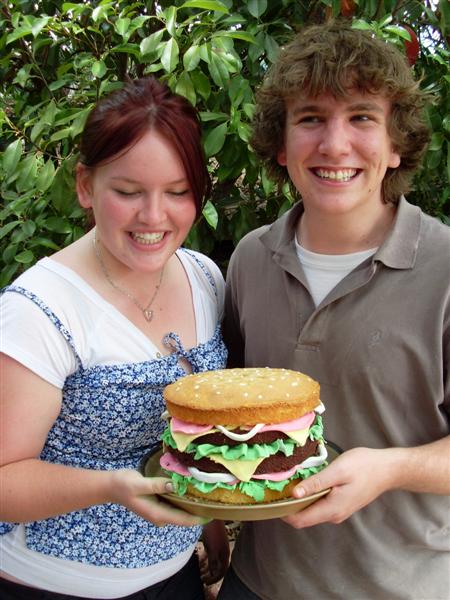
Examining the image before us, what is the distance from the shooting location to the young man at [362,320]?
201 centimetres

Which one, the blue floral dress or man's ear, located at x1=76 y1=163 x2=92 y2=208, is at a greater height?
man's ear, located at x1=76 y1=163 x2=92 y2=208

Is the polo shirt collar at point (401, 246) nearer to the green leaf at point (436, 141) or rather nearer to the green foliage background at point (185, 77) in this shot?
the green foliage background at point (185, 77)

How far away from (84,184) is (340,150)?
807mm

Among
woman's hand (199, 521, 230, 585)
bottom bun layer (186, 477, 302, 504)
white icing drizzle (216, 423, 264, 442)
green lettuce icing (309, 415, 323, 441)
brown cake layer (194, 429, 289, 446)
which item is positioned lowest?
woman's hand (199, 521, 230, 585)

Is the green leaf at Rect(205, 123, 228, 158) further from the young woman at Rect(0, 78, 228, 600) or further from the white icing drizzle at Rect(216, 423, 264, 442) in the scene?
the white icing drizzle at Rect(216, 423, 264, 442)

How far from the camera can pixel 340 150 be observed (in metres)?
2.05

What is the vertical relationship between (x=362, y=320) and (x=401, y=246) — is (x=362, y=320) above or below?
below

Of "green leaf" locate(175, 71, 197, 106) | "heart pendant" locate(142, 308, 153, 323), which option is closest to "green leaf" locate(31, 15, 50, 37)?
"green leaf" locate(175, 71, 197, 106)

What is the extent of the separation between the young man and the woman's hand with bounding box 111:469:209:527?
1.59ft

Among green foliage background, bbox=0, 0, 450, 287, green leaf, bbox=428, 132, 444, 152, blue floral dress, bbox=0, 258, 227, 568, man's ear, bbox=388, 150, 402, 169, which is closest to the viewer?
blue floral dress, bbox=0, 258, 227, 568

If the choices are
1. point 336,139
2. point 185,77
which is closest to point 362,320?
point 336,139

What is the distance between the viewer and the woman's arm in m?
1.87

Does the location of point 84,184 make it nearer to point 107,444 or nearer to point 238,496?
point 107,444

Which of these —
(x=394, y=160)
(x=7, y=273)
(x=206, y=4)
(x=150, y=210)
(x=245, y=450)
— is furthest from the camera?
(x=7, y=273)
